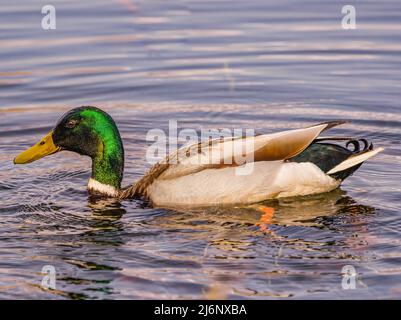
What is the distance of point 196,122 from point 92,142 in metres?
2.03

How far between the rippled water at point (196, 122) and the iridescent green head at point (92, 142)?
0.27 meters

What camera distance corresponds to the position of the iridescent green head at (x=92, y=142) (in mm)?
8625

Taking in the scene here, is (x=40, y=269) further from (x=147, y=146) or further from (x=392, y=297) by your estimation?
(x=147, y=146)

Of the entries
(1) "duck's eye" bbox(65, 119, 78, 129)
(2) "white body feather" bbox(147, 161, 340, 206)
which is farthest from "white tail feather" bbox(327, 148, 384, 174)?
(1) "duck's eye" bbox(65, 119, 78, 129)

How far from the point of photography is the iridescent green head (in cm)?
862

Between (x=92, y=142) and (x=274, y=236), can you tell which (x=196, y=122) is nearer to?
(x=92, y=142)

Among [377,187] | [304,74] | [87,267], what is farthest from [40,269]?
[304,74]

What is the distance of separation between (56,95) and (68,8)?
3.25 metres

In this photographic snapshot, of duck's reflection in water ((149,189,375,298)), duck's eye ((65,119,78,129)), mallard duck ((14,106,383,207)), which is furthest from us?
duck's eye ((65,119,78,129))

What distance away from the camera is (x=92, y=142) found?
8719mm

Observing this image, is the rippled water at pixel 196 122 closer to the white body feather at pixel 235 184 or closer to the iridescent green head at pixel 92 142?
the white body feather at pixel 235 184

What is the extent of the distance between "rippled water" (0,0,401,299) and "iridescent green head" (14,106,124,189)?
0.27 metres

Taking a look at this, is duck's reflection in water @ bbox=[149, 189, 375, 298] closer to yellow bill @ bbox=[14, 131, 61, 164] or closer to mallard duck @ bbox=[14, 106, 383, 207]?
mallard duck @ bbox=[14, 106, 383, 207]

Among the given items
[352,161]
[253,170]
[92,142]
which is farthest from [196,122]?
[352,161]
